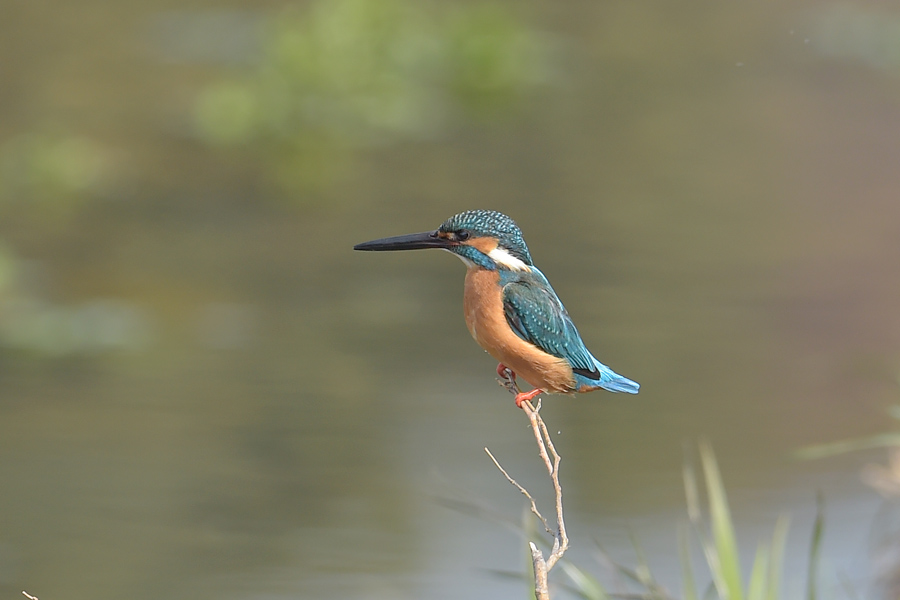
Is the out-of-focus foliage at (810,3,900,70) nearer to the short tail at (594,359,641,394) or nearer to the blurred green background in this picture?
the blurred green background

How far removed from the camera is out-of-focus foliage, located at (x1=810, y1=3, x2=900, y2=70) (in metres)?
12.5

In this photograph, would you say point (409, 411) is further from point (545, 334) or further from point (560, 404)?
point (545, 334)

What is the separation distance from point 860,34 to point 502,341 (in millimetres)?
12492

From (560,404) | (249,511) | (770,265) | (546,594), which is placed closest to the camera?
(546,594)

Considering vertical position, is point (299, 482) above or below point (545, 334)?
above

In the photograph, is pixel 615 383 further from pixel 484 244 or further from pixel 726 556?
pixel 726 556

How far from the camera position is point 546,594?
173cm

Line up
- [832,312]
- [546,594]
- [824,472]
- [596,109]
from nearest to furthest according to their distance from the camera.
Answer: [546,594] < [824,472] < [832,312] < [596,109]

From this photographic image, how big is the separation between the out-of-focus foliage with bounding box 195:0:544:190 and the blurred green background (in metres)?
0.03

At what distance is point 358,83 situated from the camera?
10406 millimetres

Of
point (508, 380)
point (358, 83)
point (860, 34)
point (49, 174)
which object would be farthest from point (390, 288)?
point (860, 34)

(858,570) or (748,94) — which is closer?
(858,570)

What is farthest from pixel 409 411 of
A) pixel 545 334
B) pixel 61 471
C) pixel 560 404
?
pixel 545 334

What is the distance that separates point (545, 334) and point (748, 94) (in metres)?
10.2
